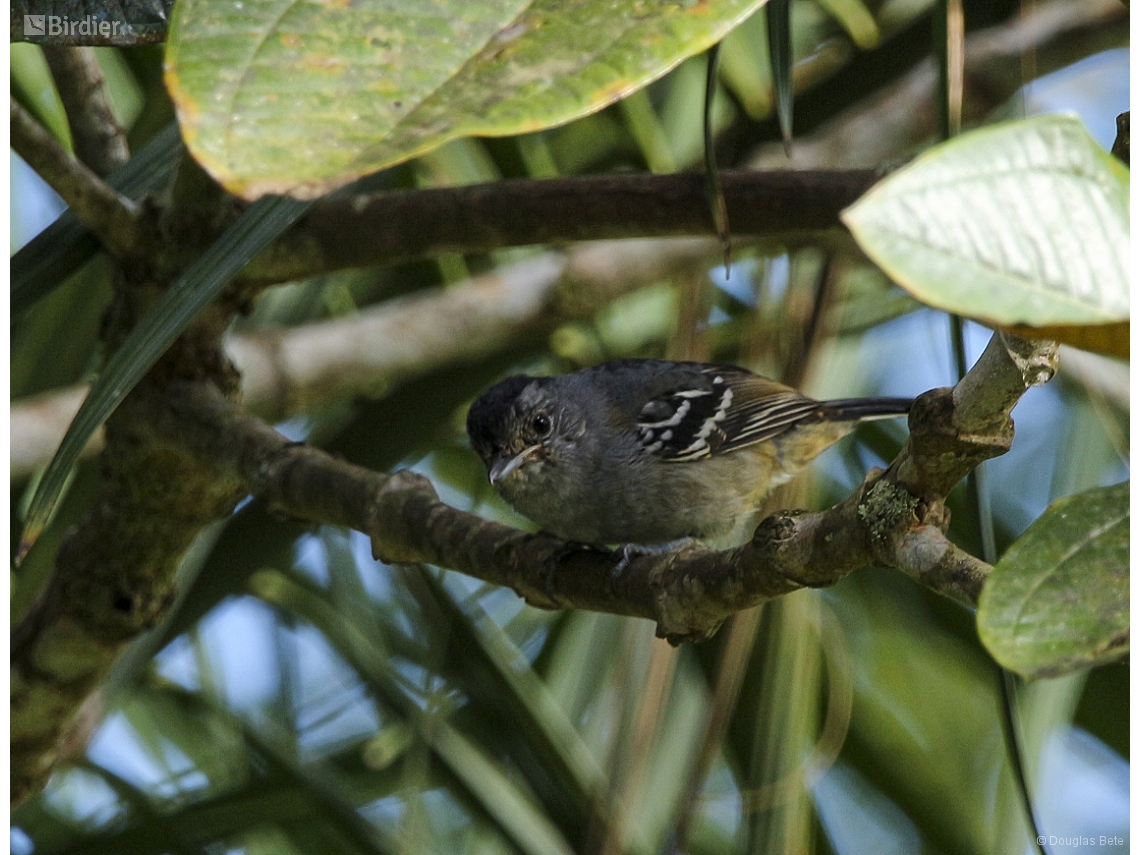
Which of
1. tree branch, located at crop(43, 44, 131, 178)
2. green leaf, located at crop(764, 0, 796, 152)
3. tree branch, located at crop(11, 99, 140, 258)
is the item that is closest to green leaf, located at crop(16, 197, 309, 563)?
tree branch, located at crop(11, 99, 140, 258)

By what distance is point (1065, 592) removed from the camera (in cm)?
83

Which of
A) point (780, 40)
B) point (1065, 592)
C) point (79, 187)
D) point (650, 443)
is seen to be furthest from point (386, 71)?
point (650, 443)

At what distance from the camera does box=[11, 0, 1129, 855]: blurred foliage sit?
248 cm

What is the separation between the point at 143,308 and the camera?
2518 millimetres

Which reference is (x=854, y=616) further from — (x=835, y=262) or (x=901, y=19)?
(x=901, y=19)

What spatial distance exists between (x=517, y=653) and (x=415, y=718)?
348 millimetres

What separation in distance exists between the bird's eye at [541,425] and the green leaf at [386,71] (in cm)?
216

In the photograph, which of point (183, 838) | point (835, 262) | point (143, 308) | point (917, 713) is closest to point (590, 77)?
point (143, 308)

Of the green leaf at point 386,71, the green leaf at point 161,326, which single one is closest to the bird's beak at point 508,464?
the green leaf at point 161,326

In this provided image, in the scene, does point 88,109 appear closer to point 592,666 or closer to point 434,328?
point 434,328

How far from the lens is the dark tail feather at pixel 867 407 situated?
3174 mm

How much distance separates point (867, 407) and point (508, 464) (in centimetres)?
104

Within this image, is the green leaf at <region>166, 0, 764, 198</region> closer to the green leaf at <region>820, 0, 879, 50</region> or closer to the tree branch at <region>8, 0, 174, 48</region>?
the tree branch at <region>8, 0, 174, 48</region>

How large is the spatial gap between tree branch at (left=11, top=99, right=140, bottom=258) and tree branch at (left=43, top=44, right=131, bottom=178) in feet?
0.72
